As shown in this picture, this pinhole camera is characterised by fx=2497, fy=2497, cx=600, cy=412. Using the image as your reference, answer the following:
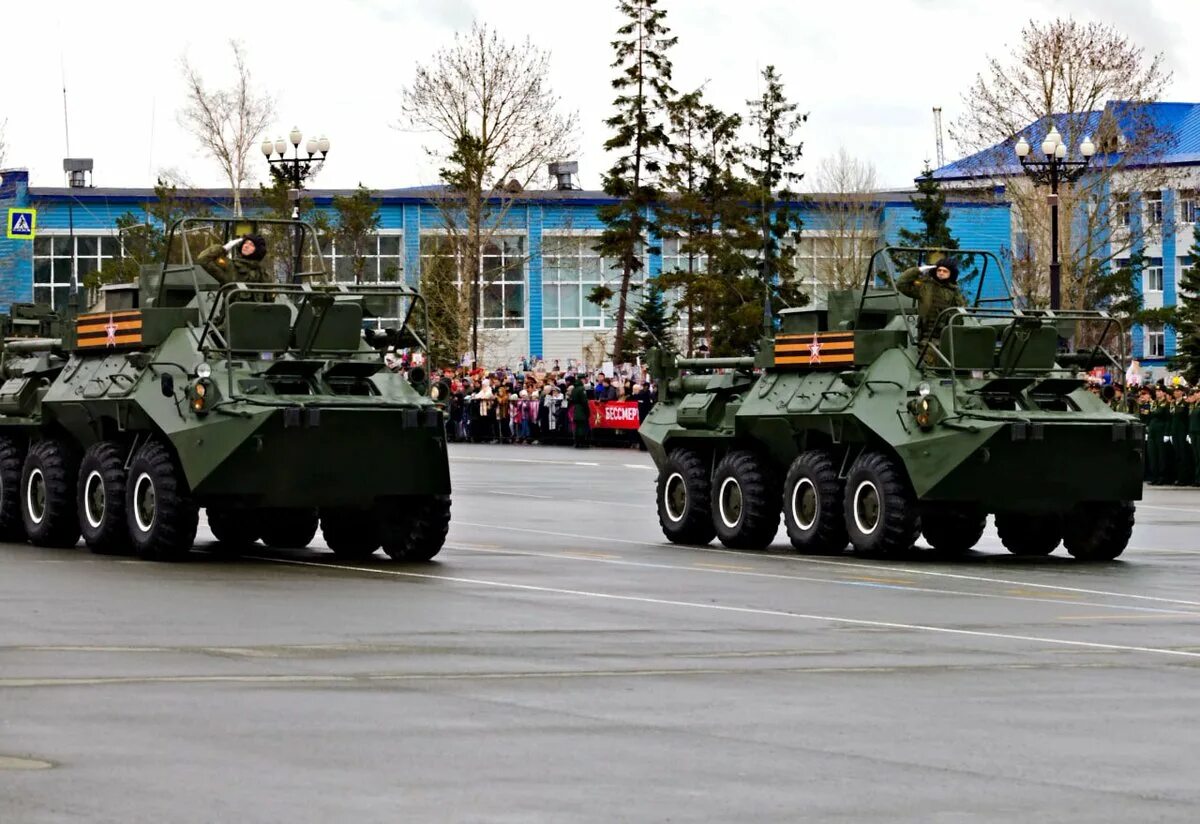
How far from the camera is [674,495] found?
2591 centimetres

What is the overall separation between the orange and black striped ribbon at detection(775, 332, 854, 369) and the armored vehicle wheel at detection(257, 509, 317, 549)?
4985 mm

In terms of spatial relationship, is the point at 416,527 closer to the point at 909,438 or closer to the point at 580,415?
the point at 909,438

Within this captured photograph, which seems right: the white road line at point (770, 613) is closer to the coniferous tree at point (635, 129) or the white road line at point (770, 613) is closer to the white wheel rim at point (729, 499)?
the white wheel rim at point (729, 499)

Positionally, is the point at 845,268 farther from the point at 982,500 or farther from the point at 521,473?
the point at 982,500

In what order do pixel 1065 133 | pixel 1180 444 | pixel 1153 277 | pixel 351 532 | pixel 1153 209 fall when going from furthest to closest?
pixel 1153 277 < pixel 1153 209 < pixel 1065 133 < pixel 1180 444 < pixel 351 532

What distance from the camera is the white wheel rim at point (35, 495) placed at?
933 inches

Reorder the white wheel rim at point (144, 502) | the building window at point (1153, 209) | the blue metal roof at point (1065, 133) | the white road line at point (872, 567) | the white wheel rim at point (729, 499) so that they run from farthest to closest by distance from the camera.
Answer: the building window at point (1153, 209) → the blue metal roof at point (1065, 133) → the white wheel rim at point (729, 499) → the white wheel rim at point (144, 502) → the white road line at point (872, 567)

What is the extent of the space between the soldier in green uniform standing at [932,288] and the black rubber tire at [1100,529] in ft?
7.64

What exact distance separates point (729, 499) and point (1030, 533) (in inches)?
118

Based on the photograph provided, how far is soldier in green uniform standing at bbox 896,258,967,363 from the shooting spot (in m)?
24.0

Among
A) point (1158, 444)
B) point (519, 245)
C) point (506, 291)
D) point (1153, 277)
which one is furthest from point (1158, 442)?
point (1153, 277)

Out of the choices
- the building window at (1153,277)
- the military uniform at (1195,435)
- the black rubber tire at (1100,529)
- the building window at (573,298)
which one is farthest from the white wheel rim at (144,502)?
the building window at (1153,277)

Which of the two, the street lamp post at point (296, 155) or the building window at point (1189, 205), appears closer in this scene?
the street lamp post at point (296, 155)

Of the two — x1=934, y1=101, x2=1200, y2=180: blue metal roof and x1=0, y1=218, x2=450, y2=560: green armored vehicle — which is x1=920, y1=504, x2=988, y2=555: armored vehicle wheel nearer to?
x1=0, y1=218, x2=450, y2=560: green armored vehicle
